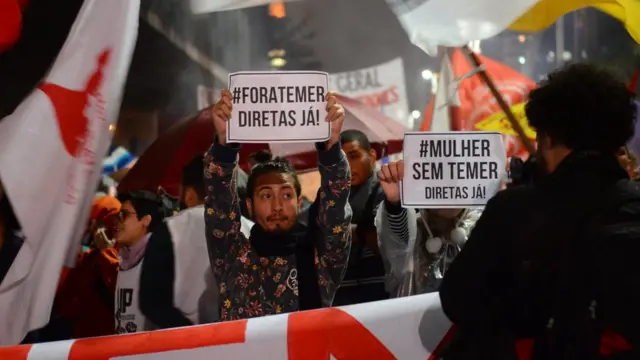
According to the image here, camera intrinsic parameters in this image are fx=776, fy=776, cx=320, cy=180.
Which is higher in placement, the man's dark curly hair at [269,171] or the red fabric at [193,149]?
the red fabric at [193,149]

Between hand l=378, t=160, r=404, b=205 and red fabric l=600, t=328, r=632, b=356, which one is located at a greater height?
hand l=378, t=160, r=404, b=205

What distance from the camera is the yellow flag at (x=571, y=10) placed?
3.07 meters

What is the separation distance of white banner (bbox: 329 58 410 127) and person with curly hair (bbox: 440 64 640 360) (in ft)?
16.6

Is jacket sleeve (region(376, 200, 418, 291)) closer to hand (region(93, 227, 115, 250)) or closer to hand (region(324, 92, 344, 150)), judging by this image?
hand (region(324, 92, 344, 150))

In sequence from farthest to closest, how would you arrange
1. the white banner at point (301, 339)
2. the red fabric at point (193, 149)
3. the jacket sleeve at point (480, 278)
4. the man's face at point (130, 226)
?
the red fabric at point (193, 149), the man's face at point (130, 226), the white banner at point (301, 339), the jacket sleeve at point (480, 278)

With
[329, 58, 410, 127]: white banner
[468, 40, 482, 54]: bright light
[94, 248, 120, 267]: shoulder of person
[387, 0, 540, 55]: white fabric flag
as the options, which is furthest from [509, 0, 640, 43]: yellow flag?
[329, 58, 410, 127]: white banner

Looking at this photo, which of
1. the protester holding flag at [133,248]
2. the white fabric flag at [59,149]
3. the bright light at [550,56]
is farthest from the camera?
the bright light at [550,56]

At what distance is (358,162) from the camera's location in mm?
3227

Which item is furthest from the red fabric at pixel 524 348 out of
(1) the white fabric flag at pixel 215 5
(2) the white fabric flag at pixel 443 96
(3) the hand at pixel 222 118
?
(2) the white fabric flag at pixel 443 96

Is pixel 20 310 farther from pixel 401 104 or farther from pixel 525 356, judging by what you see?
pixel 401 104

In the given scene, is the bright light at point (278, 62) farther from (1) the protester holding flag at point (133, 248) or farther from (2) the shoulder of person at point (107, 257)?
(1) the protester holding flag at point (133, 248)

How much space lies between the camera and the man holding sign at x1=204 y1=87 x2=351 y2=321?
2.53 meters

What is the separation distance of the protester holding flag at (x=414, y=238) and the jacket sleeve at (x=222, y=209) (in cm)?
51

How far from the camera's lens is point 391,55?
1127 centimetres
